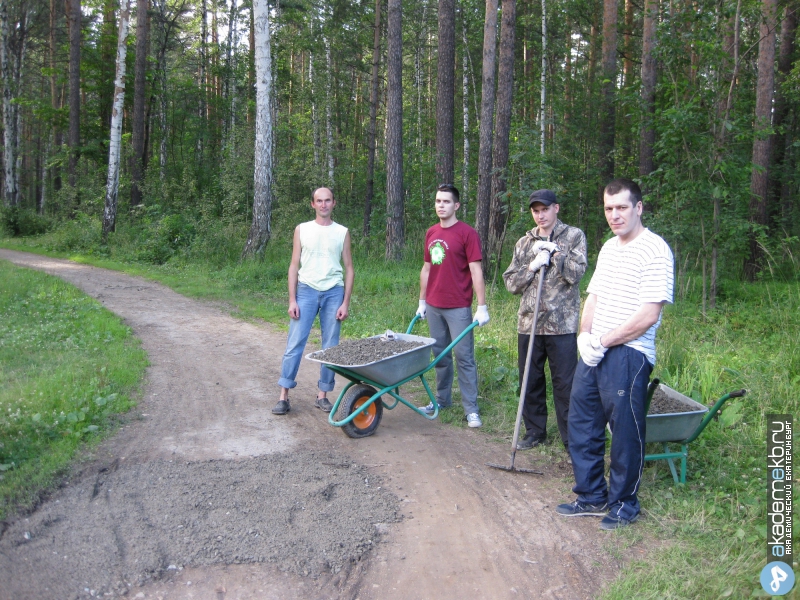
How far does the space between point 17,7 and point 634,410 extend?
3204cm

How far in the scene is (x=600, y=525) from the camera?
3.79 meters

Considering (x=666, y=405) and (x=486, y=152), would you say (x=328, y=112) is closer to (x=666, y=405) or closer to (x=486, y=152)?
(x=486, y=152)

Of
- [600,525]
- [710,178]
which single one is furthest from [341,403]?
[710,178]

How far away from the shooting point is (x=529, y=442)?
513 cm

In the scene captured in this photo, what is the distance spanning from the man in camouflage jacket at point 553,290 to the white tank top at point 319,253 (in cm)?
161

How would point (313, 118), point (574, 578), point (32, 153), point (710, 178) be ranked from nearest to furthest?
point (574, 578) → point (710, 178) → point (313, 118) → point (32, 153)

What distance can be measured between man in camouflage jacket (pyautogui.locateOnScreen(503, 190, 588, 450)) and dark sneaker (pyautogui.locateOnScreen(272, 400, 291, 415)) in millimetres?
2094

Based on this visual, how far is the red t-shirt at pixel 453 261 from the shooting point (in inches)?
217

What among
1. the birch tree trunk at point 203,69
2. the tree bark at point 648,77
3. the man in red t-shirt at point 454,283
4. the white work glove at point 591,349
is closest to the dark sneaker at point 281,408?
the man in red t-shirt at point 454,283

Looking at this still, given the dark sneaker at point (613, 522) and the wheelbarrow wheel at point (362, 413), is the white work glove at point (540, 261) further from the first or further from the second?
the dark sneaker at point (613, 522)

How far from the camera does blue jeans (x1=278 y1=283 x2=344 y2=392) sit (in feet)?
19.0

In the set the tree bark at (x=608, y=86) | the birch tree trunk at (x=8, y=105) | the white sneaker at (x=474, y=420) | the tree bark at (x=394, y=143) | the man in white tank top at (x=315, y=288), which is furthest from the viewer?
the birch tree trunk at (x=8, y=105)

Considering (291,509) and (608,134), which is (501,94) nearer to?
(608,134)

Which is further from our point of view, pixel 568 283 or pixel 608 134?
pixel 608 134
